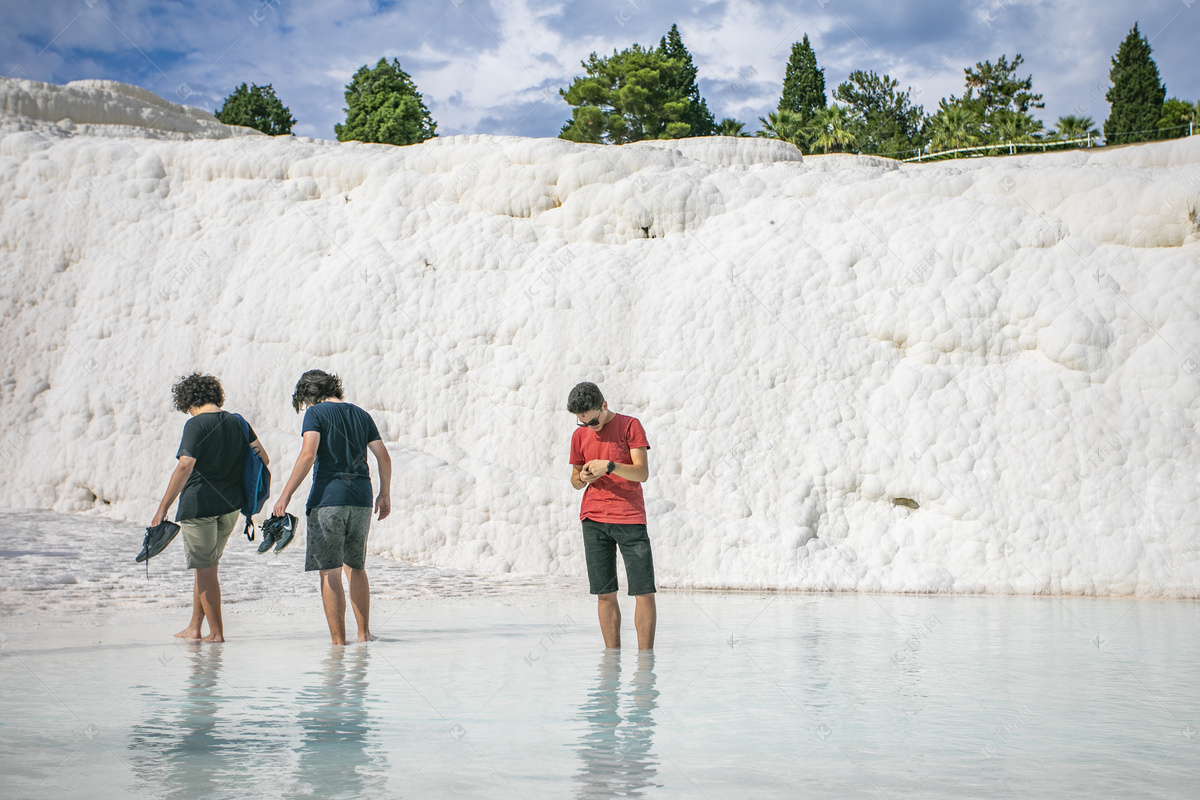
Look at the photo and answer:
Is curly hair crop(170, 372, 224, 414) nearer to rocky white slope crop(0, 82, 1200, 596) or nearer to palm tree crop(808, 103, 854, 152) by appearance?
rocky white slope crop(0, 82, 1200, 596)

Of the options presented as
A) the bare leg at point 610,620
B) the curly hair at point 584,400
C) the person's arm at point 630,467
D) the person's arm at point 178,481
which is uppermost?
the curly hair at point 584,400

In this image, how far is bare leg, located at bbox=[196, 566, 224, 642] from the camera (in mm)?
5785

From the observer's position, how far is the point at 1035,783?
2881 mm

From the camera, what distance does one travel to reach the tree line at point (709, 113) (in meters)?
34.2

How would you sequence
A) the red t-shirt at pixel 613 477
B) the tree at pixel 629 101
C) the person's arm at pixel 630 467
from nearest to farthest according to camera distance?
1. the person's arm at pixel 630 467
2. the red t-shirt at pixel 613 477
3. the tree at pixel 629 101

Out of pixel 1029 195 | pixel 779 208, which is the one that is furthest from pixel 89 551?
pixel 1029 195

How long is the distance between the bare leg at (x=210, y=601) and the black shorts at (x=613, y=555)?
224cm

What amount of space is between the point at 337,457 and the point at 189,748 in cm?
265

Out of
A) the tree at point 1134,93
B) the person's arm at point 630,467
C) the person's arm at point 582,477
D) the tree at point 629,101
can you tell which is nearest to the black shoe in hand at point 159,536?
the person's arm at point 582,477

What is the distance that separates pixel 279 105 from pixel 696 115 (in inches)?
624

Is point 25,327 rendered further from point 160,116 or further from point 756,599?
point 756,599

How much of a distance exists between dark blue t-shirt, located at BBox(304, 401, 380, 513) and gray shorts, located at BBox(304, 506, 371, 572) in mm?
53

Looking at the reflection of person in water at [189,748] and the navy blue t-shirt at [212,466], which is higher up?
the navy blue t-shirt at [212,466]

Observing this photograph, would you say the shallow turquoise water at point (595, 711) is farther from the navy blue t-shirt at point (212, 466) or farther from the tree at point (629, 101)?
the tree at point (629, 101)
